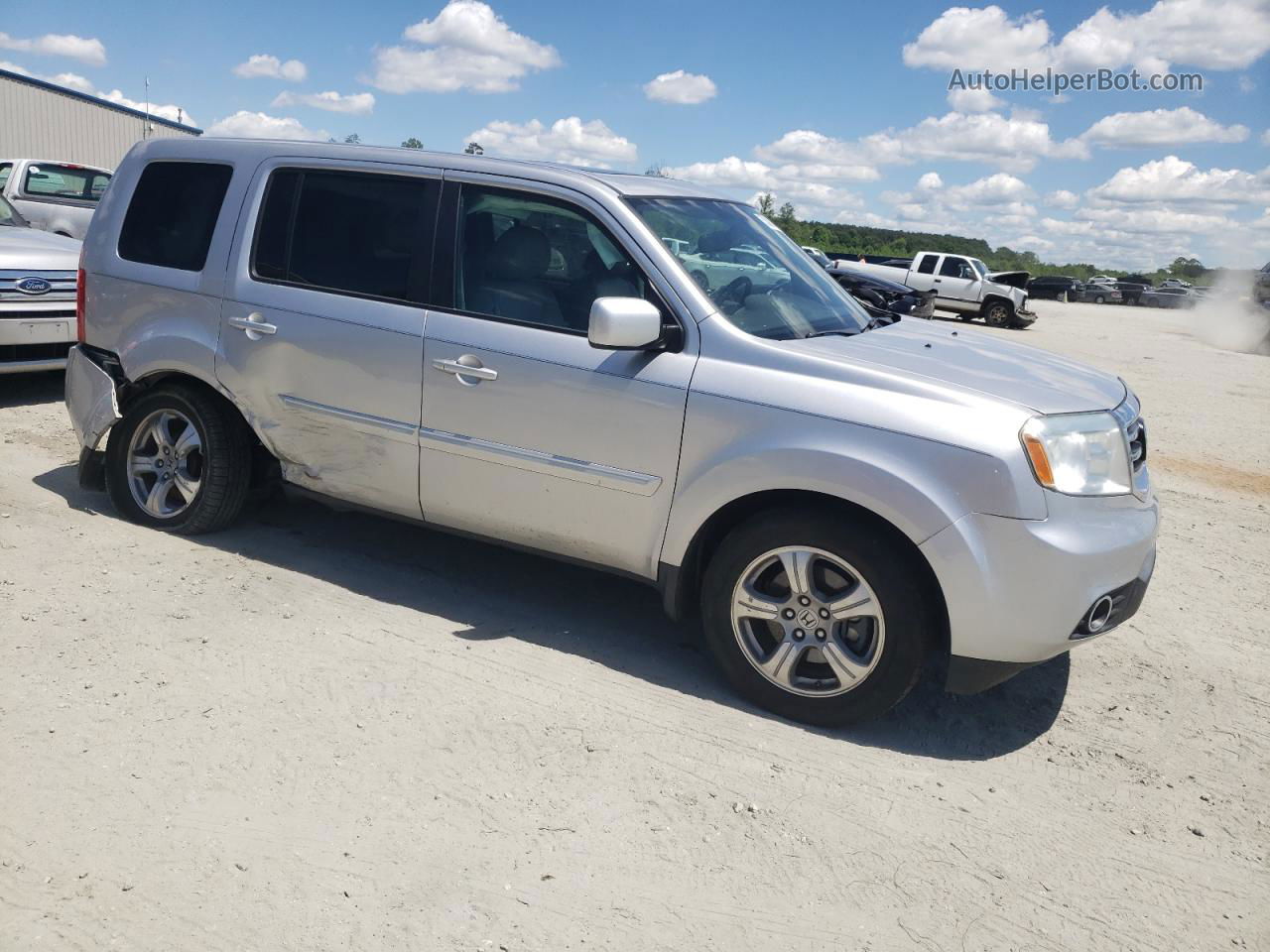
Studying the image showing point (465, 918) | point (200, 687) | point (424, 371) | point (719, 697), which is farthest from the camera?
point (424, 371)

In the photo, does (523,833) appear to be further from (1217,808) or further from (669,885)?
(1217,808)

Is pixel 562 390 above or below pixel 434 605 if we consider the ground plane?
above

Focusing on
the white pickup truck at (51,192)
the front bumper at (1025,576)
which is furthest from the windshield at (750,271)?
the white pickup truck at (51,192)

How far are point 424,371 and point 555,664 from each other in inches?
52.3

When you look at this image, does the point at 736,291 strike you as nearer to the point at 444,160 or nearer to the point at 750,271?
the point at 750,271

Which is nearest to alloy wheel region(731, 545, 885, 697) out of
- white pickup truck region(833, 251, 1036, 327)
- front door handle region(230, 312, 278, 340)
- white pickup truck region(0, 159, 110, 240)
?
front door handle region(230, 312, 278, 340)

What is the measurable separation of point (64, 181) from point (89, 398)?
1357 cm

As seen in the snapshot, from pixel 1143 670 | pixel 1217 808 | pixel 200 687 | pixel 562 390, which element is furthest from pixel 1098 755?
pixel 200 687

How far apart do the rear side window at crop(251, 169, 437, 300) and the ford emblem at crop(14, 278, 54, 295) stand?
3.70m

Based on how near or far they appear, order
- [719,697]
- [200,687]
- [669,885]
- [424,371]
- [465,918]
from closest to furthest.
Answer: [465,918]
[669,885]
[200,687]
[719,697]
[424,371]

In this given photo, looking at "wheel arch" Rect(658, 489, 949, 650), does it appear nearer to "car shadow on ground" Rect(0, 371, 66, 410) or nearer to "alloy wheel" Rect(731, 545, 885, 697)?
"alloy wheel" Rect(731, 545, 885, 697)

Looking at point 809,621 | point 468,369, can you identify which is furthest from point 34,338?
point 809,621

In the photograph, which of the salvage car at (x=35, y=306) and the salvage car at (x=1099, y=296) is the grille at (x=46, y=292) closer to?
the salvage car at (x=35, y=306)

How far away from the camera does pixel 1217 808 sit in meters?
3.58
